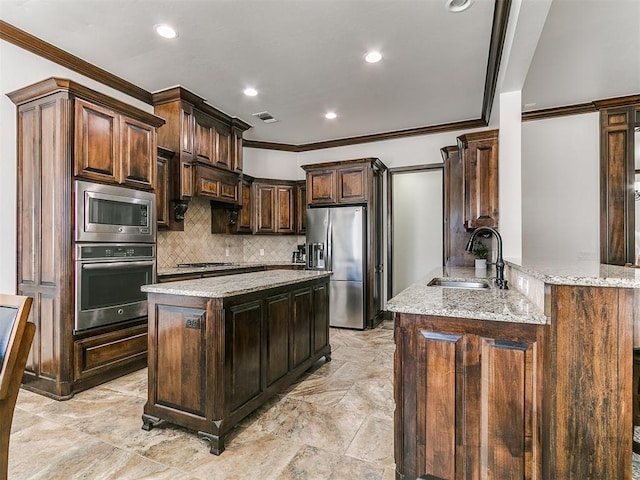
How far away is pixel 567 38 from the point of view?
9.93 ft

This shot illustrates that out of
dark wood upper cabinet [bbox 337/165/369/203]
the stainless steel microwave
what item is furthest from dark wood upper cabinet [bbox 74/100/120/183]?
dark wood upper cabinet [bbox 337/165/369/203]

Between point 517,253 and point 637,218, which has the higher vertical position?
point 637,218

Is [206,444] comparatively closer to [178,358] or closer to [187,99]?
[178,358]

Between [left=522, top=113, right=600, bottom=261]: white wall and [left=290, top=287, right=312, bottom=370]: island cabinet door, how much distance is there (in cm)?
308

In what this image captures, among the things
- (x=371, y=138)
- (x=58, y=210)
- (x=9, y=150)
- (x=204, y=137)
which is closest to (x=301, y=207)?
(x=371, y=138)

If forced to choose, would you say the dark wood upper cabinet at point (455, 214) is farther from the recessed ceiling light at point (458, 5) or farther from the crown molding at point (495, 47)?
the recessed ceiling light at point (458, 5)

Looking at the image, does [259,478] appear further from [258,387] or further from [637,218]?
[637,218]

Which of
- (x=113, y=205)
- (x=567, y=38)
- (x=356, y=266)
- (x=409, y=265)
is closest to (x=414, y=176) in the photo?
(x=409, y=265)

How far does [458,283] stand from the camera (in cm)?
280

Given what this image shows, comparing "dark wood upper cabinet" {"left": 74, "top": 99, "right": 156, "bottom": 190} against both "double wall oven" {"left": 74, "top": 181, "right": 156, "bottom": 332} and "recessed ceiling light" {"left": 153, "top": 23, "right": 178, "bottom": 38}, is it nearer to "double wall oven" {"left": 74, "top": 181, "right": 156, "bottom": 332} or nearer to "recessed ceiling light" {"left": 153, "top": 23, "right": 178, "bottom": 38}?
"double wall oven" {"left": 74, "top": 181, "right": 156, "bottom": 332}

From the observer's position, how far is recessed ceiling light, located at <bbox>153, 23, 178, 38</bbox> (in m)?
2.83

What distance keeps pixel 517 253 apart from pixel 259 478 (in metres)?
2.80

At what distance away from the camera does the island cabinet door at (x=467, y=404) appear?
1.49 m

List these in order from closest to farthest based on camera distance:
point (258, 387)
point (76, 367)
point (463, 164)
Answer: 1. point (258, 387)
2. point (76, 367)
3. point (463, 164)
